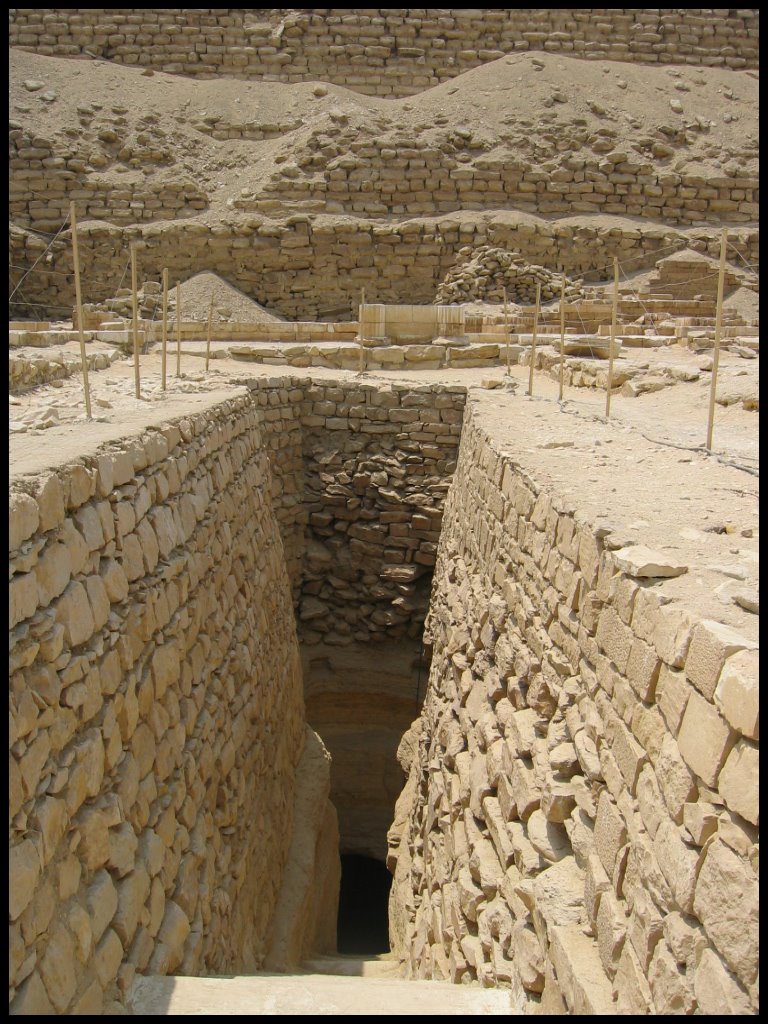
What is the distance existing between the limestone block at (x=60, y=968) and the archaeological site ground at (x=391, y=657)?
0.01 metres

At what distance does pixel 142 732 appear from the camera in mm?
4254

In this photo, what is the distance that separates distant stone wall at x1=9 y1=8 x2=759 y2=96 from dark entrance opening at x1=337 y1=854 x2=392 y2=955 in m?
26.2

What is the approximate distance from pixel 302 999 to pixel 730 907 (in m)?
2.23

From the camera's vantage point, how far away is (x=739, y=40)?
30391 millimetres

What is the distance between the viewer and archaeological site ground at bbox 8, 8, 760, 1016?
2834 mm

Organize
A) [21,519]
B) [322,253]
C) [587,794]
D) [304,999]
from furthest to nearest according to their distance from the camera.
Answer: [322,253], [304,999], [587,794], [21,519]

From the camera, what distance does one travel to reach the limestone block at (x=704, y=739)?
230cm

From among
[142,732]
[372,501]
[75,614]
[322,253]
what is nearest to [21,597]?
[75,614]

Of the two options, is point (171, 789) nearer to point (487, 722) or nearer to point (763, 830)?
point (487, 722)

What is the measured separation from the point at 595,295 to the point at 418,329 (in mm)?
7408

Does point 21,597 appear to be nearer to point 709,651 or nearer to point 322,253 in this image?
point 709,651

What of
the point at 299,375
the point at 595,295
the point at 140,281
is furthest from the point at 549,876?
the point at 140,281

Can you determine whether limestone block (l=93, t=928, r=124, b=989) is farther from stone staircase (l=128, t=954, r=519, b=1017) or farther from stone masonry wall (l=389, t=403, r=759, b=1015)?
stone masonry wall (l=389, t=403, r=759, b=1015)

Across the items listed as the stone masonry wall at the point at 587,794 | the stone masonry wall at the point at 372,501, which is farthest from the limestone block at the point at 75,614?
the stone masonry wall at the point at 372,501
